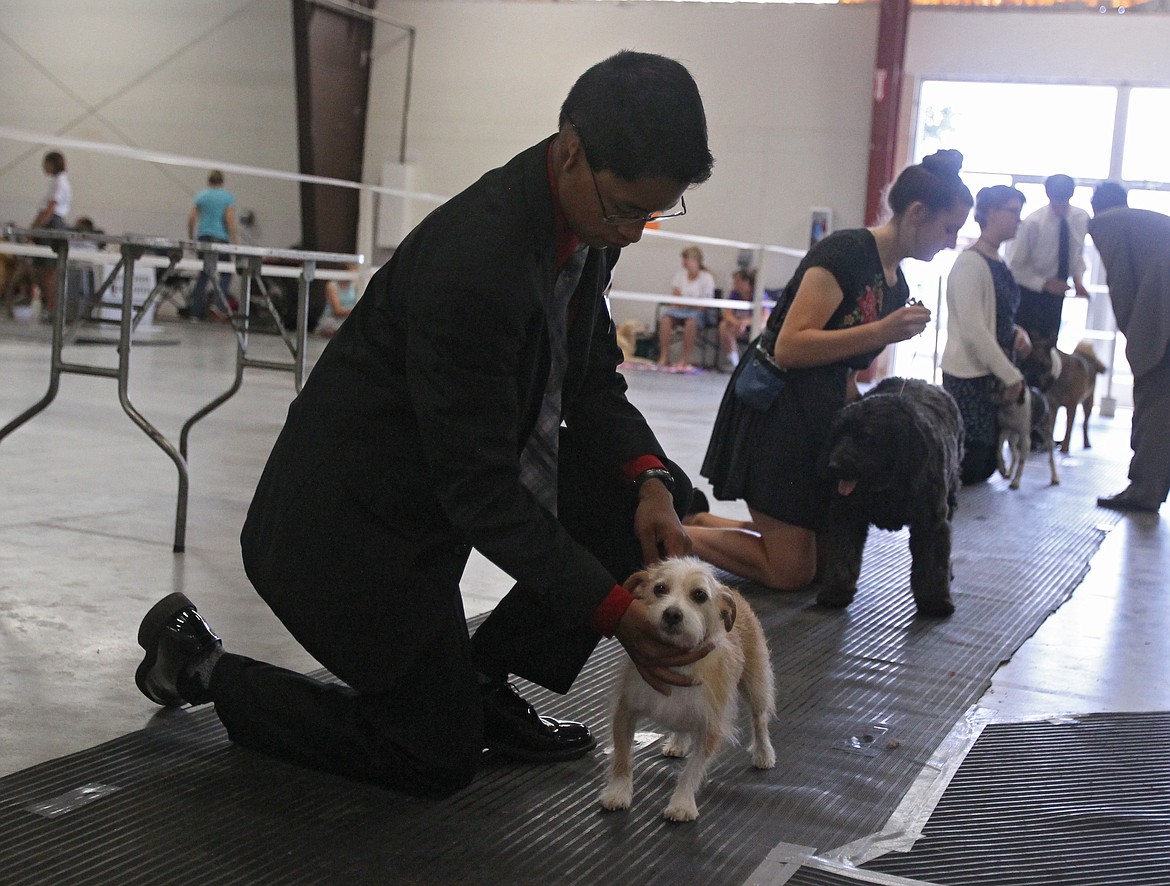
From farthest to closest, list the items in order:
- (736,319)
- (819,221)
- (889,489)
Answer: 1. (819,221)
2. (736,319)
3. (889,489)

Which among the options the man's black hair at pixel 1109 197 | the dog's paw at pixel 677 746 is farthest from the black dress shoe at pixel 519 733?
the man's black hair at pixel 1109 197

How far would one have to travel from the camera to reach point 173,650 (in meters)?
2.10

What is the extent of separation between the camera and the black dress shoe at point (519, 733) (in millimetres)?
2092

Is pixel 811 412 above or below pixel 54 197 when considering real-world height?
below

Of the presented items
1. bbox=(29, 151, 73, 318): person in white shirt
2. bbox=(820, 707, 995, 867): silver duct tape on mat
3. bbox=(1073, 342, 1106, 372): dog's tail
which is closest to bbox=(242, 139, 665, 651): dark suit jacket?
bbox=(820, 707, 995, 867): silver duct tape on mat

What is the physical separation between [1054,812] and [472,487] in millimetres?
1137

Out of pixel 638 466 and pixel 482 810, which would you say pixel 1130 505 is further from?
pixel 482 810

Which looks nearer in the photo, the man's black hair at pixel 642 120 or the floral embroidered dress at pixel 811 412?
the man's black hair at pixel 642 120

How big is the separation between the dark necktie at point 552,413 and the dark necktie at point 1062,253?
5668mm

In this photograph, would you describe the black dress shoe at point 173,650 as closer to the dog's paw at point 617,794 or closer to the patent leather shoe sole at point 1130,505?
the dog's paw at point 617,794

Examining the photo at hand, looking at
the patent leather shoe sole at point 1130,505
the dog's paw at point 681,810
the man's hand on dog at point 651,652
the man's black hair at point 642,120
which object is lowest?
the patent leather shoe sole at point 1130,505

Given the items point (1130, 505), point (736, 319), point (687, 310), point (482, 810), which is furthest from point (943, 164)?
point (687, 310)

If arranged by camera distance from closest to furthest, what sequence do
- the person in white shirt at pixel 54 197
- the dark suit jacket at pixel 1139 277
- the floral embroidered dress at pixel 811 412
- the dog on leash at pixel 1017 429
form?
the floral embroidered dress at pixel 811 412, the dark suit jacket at pixel 1139 277, the dog on leash at pixel 1017 429, the person in white shirt at pixel 54 197

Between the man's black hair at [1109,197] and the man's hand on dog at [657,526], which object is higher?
the man's black hair at [1109,197]
